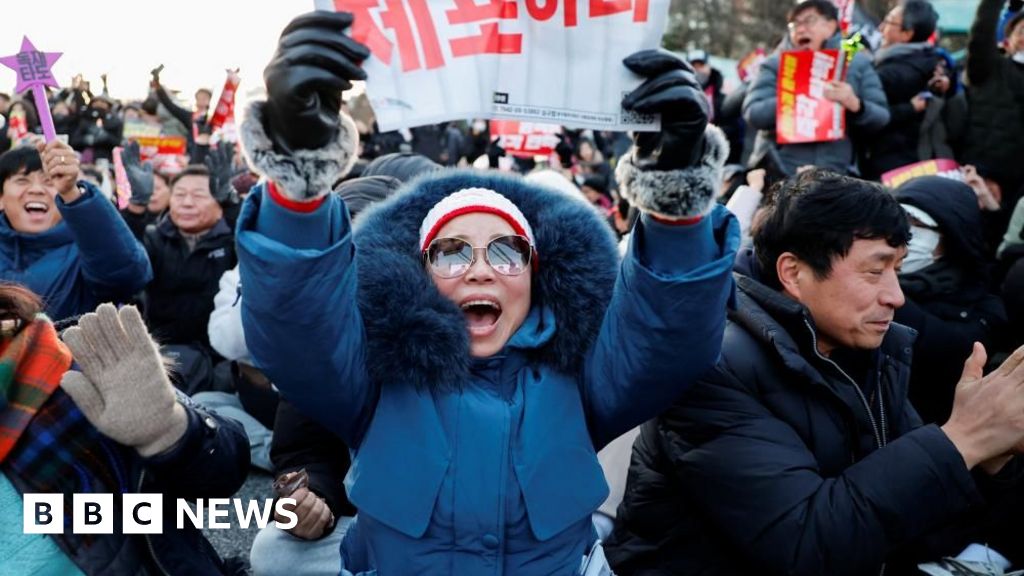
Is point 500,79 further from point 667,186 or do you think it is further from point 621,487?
point 621,487

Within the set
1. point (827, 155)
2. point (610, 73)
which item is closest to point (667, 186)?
point (610, 73)

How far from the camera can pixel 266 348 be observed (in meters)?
1.96

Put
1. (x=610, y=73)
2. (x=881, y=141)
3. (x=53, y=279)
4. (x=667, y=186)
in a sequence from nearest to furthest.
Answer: (x=667, y=186), (x=610, y=73), (x=53, y=279), (x=881, y=141)

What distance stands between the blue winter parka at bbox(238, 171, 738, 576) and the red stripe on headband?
5 centimetres

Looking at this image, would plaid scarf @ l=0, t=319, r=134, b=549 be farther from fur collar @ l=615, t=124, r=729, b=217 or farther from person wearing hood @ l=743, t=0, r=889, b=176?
person wearing hood @ l=743, t=0, r=889, b=176

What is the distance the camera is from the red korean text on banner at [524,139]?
24.2ft

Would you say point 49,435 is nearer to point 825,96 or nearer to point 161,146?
point 825,96

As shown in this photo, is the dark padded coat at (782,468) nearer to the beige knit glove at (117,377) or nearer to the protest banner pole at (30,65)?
Result: the beige knit glove at (117,377)

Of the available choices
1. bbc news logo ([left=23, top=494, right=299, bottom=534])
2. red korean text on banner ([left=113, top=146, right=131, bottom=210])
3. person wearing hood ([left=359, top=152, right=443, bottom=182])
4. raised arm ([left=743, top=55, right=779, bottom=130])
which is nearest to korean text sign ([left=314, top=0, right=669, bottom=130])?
bbc news logo ([left=23, top=494, right=299, bottom=534])

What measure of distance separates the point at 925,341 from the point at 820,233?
154cm

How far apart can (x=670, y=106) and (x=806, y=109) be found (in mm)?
4214

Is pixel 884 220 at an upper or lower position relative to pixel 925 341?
upper

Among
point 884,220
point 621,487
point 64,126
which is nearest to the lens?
point 884,220

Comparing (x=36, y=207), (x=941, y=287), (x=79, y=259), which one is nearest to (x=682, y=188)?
(x=941, y=287)
